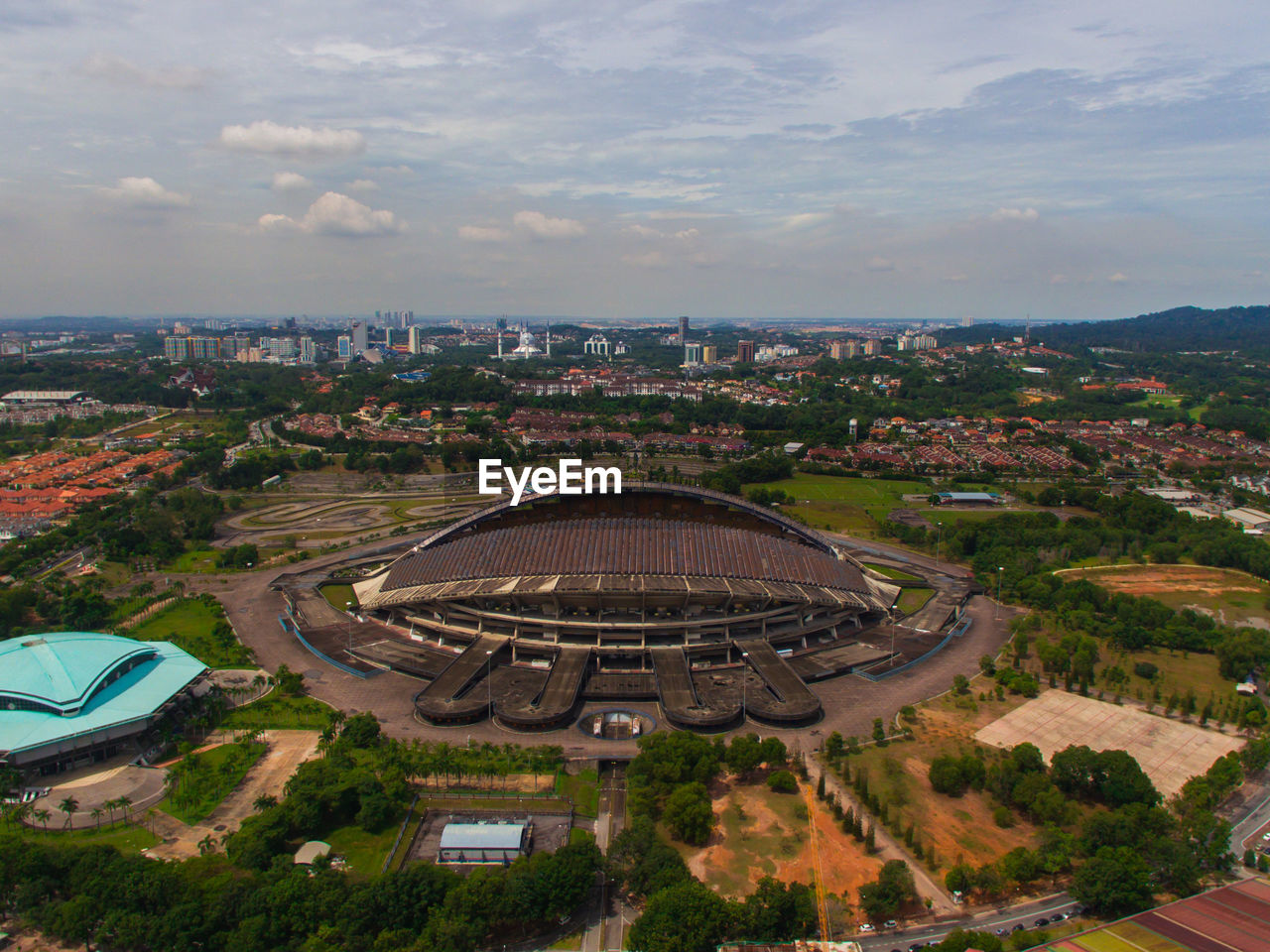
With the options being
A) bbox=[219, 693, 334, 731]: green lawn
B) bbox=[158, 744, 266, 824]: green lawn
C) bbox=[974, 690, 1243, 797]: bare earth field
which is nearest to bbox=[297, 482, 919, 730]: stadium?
bbox=[219, 693, 334, 731]: green lawn

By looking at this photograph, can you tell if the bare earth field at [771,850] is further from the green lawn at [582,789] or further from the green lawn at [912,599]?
the green lawn at [912,599]

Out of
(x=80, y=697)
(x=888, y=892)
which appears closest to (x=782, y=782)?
(x=888, y=892)

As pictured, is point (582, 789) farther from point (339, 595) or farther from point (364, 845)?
point (339, 595)

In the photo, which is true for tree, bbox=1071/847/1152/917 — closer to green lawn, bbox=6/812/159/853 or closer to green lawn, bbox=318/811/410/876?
green lawn, bbox=318/811/410/876

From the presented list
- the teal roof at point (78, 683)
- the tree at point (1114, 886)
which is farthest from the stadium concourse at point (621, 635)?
the tree at point (1114, 886)

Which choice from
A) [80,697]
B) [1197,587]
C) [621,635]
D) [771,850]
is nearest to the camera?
[771,850]
